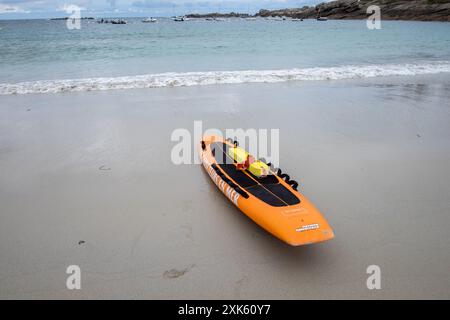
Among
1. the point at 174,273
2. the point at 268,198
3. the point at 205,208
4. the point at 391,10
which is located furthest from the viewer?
the point at 391,10

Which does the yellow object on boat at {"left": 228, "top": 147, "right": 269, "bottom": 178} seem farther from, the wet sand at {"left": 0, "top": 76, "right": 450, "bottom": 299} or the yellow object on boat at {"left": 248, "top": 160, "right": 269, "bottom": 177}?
the wet sand at {"left": 0, "top": 76, "right": 450, "bottom": 299}

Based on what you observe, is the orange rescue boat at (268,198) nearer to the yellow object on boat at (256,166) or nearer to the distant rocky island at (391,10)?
the yellow object on boat at (256,166)

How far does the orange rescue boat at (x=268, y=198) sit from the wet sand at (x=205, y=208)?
349 mm

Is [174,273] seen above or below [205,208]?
below

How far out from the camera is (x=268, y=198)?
17.3 ft

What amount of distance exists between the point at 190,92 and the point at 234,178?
8.20 meters

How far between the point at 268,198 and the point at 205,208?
1.23m

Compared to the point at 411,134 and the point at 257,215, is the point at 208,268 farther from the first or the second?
the point at 411,134

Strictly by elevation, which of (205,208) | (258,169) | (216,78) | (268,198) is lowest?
(205,208)

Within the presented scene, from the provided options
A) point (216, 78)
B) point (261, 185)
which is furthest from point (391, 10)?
point (261, 185)

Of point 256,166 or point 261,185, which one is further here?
point 256,166

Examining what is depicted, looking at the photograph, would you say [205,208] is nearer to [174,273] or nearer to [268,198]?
[268,198]

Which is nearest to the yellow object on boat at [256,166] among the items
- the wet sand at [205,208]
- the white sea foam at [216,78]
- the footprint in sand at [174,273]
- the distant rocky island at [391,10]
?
the wet sand at [205,208]
